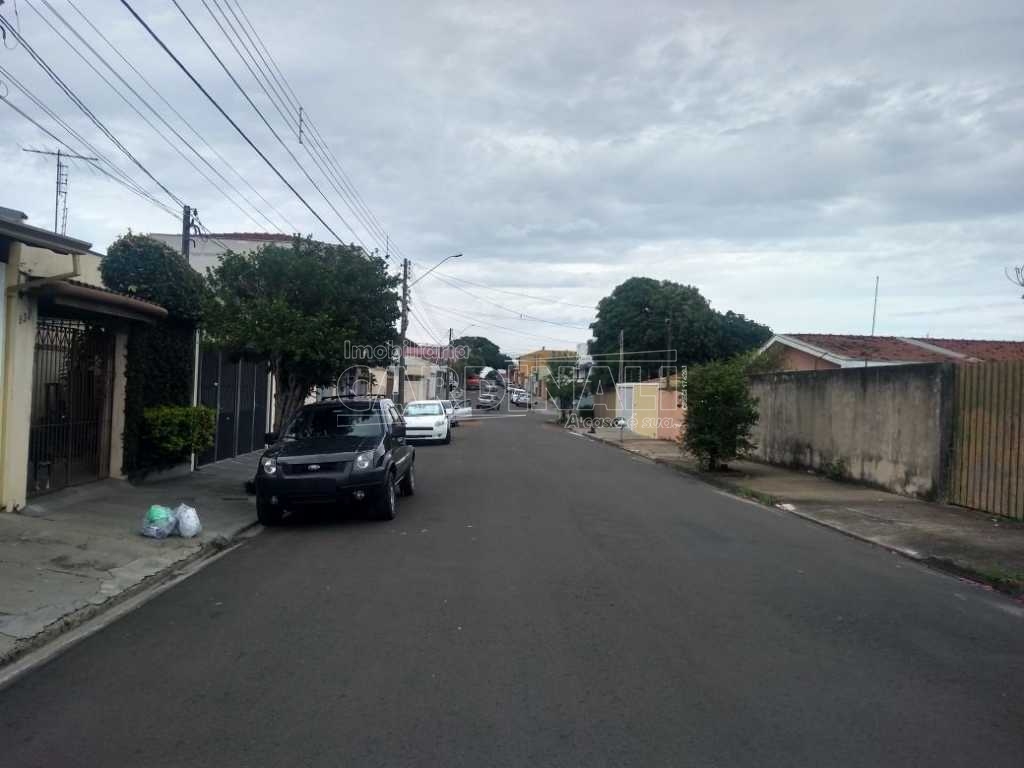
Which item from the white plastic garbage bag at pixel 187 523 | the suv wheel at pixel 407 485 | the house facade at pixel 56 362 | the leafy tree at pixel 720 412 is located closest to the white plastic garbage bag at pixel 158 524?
the white plastic garbage bag at pixel 187 523

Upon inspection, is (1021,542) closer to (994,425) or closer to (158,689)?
(994,425)

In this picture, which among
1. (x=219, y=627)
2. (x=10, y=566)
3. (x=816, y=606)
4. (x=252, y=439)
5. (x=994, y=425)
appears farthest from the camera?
(x=252, y=439)

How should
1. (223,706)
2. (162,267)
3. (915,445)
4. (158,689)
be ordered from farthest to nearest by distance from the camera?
1. (915,445)
2. (162,267)
3. (158,689)
4. (223,706)

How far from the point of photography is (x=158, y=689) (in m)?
5.48

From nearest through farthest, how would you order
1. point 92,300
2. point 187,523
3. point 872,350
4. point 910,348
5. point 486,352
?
point 187,523 → point 92,300 → point 872,350 → point 910,348 → point 486,352

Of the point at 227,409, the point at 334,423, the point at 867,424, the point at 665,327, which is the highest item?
the point at 665,327

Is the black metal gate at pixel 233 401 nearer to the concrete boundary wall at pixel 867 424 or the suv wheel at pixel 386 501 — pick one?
the suv wheel at pixel 386 501

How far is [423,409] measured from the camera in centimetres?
3130

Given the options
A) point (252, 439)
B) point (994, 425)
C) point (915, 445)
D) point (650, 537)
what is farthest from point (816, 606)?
point (252, 439)

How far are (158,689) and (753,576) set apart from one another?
576 cm

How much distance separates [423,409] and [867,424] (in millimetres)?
17303

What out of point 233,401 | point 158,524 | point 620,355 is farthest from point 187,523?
point 620,355

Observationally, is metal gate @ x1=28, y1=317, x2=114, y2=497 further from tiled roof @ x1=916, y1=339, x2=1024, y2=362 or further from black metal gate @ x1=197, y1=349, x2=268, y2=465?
tiled roof @ x1=916, y1=339, x2=1024, y2=362

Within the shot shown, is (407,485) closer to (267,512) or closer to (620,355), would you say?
(267,512)
